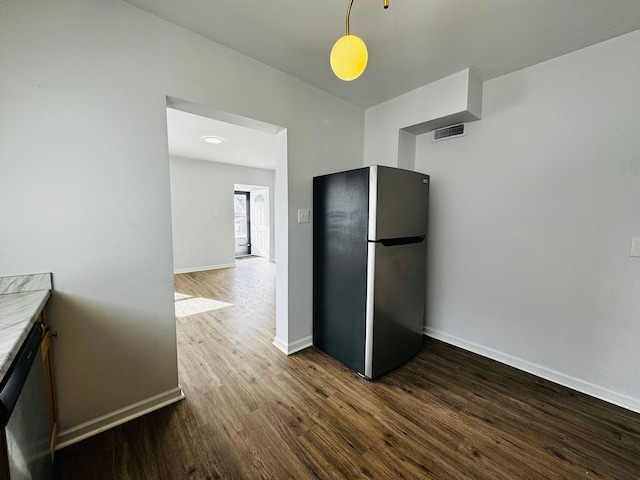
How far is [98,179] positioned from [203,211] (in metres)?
4.69

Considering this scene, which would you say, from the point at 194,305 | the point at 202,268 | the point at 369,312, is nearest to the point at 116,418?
the point at 369,312

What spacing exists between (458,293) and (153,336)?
103 inches

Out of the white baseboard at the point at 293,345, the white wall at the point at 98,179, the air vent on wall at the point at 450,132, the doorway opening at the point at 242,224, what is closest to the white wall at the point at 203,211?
the doorway opening at the point at 242,224

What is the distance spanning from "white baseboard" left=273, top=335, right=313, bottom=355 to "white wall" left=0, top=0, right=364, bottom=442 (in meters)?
0.90

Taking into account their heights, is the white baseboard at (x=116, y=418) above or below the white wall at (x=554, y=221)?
below

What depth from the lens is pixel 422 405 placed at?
69.1 inches

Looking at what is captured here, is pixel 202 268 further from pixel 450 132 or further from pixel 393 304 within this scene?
pixel 450 132

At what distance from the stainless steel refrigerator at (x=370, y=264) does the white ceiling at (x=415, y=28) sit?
2.88 ft

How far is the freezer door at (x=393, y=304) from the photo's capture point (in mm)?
1956

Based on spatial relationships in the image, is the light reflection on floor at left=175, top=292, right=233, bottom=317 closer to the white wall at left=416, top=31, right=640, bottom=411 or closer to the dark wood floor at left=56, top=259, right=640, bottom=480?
the dark wood floor at left=56, top=259, right=640, bottom=480

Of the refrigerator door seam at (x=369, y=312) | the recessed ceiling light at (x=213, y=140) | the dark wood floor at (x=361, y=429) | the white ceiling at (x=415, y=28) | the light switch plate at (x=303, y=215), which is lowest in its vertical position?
the dark wood floor at (x=361, y=429)

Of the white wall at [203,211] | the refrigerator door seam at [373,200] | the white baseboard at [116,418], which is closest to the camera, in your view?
the white baseboard at [116,418]

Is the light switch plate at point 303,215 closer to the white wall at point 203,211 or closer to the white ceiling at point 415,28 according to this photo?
the white ceiling at point 415,28

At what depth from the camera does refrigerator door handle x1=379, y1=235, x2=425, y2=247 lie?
1.97 m
